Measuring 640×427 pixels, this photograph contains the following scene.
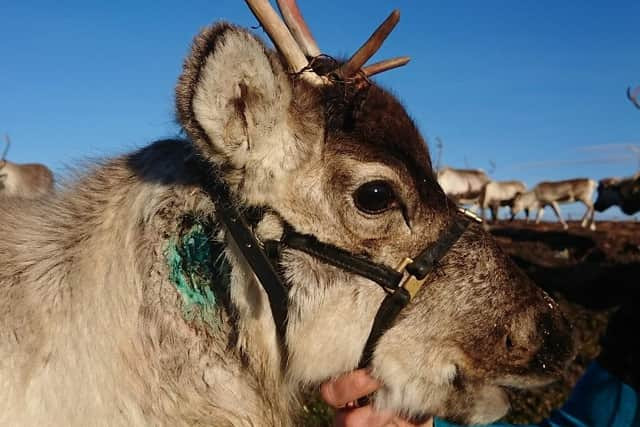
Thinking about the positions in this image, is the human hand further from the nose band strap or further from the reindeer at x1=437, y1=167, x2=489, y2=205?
the reindeer at x1=437, y1=167, x2=489, y2=205

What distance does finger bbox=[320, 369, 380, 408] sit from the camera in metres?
2.88

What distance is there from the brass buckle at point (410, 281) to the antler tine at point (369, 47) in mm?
841

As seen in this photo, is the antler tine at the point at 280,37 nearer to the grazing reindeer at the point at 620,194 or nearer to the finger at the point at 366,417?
the finger at the point at 366,417

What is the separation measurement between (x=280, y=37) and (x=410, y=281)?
1120mm

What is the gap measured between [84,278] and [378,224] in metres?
1.16

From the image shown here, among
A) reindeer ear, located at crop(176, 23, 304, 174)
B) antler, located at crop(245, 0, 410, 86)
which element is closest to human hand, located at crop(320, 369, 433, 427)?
reindeer ear, located at crop(176, 23, 304, 174)

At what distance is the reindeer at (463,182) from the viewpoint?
41844 millimetres

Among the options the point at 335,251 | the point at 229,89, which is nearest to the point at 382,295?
the point at 335,251

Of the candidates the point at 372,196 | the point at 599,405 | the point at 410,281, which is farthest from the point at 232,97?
the point at 599,405

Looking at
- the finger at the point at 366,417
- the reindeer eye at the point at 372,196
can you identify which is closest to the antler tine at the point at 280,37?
the reindeer eye at the point at 372,196

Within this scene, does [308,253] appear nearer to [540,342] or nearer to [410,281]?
[410,281]

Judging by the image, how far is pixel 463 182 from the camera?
42.7 meters

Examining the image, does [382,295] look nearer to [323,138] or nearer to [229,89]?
[323,138]

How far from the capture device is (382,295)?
9.24 feet
